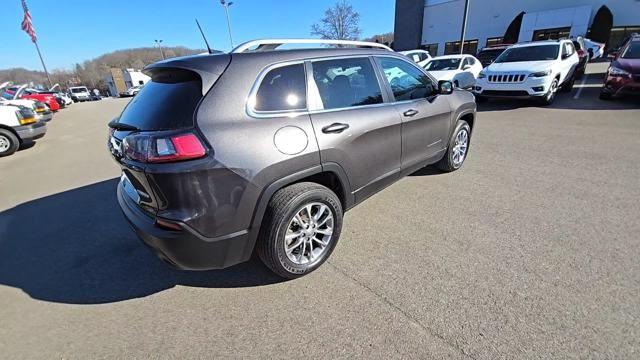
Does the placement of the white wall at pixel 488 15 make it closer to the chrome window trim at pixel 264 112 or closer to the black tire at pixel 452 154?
the black tire at pixel 452 154

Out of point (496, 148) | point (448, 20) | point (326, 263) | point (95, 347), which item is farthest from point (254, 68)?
point (448, 20)

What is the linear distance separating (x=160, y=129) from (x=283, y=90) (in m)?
0.91

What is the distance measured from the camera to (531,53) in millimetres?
9328

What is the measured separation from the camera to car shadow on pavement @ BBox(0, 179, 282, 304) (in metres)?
2.56

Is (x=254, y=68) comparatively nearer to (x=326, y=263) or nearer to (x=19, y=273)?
(x=326, y=263)

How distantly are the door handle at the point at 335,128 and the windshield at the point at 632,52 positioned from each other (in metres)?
10.6

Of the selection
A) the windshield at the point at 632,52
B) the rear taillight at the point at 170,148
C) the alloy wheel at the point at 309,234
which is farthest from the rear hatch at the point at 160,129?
the windshield at the point at 632,52

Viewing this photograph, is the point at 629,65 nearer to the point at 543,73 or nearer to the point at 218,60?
the point at 543,73

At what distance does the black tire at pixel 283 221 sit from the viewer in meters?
2.26

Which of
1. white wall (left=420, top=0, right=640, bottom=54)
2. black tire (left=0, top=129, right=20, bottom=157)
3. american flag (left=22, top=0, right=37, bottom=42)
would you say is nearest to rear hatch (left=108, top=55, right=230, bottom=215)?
black tire (left=0, top=129, right=20, bottom=157)

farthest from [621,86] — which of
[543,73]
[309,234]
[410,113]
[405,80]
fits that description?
[309,234]

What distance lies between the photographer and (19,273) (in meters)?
2.82

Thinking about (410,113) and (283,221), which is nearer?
(283,221)

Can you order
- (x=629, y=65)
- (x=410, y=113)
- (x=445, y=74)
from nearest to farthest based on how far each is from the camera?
(x=410, y=113) < (x=629, y=65) < (x=445, y=74)
